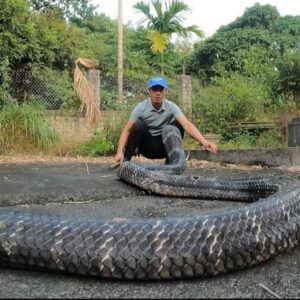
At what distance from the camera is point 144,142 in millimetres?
5426

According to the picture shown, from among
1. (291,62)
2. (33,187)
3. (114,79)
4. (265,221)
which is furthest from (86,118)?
(265,221)

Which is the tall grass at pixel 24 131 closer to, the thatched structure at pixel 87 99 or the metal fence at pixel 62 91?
the metal fence at pixel 62 91

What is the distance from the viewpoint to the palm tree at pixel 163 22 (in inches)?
677

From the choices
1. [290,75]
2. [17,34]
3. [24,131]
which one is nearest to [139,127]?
[24,131]

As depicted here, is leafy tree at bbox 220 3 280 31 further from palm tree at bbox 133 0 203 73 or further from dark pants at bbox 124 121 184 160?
dark pants at bbox 124 121 184 160

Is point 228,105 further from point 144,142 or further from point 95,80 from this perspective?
Result: point 144,142

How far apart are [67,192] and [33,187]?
35 centimetres

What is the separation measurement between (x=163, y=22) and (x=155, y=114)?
41.7 feet

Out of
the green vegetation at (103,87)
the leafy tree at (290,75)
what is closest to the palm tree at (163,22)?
the green vegetation at (103,87)

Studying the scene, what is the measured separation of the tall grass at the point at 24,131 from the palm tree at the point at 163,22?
810 cm

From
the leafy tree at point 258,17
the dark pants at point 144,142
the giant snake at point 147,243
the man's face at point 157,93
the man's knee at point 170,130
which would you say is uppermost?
the leafy tree at point 258,17

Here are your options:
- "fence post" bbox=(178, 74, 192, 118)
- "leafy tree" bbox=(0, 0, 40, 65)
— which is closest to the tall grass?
"leafy tree" bbox=(0, 0, 40, 65)

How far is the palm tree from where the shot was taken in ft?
56.4

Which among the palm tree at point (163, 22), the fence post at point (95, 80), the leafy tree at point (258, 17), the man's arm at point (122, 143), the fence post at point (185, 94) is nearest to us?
the man's arm at point (122, 143)
